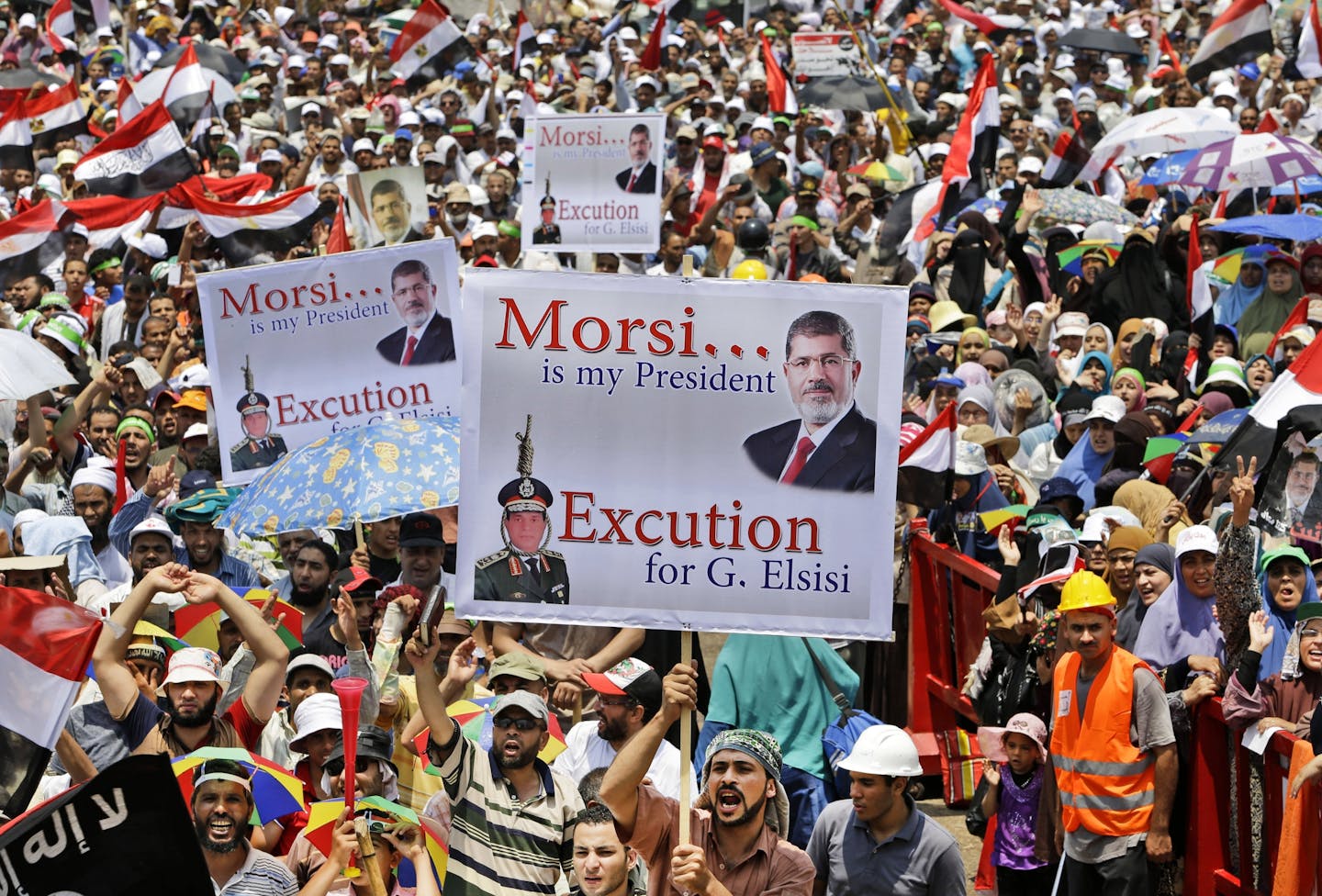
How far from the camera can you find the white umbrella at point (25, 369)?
11422 mm

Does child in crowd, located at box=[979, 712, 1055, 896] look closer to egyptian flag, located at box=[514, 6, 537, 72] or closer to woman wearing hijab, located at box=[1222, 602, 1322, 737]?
woman wearing hijab, located at box=[1222, 602, 1322, 737]

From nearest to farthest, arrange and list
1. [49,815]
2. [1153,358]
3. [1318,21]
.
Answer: [49,815]
[1153,358]
[1318,21]

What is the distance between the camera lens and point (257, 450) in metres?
11.0

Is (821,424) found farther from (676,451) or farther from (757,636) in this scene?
(757,636)

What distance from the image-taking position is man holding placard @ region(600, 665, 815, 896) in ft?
21.0

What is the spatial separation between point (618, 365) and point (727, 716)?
211cm

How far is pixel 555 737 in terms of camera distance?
7859mm

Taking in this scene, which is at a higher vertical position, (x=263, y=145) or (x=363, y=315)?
(x=363, y=315)

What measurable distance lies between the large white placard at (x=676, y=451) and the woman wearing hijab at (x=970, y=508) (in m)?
4.29

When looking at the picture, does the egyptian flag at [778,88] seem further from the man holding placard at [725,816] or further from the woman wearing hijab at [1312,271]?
the man holding placard at [725,816]

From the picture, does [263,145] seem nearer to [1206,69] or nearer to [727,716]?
[1206,69]

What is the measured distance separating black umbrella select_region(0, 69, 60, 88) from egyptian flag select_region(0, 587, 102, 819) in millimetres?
18823

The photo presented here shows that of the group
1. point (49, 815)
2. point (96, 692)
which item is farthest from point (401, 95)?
point (49, 815)

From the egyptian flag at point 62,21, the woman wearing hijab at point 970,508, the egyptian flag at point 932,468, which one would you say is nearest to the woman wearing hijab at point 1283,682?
the woman wearing hijab at point 970,508
